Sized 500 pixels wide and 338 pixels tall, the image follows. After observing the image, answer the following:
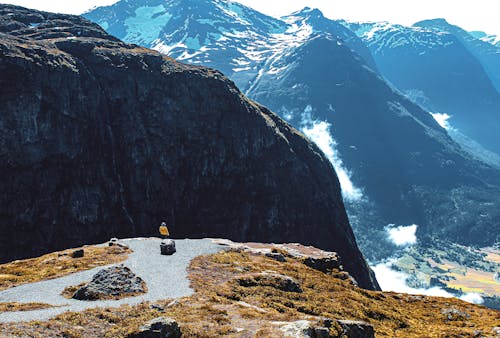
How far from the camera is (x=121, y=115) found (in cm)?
16988

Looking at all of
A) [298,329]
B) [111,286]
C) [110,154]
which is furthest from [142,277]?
[110,154]

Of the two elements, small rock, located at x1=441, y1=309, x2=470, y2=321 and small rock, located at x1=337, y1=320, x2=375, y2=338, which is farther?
small rock, located at x1=441, y1=309, x2=470, y2=321

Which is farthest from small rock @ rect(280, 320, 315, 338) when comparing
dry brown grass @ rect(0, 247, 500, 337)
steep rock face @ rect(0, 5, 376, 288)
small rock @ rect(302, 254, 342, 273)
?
steep rock face @ rect(0, 5, 376, 288)

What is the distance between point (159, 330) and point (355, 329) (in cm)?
1683

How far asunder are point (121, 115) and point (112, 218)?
142 feet

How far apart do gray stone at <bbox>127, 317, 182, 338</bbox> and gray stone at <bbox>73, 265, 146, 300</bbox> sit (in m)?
12.6

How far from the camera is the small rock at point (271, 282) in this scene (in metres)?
48.7

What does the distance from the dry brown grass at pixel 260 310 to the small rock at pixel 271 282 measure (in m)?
1.11

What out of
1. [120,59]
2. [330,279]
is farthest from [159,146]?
[330,279]

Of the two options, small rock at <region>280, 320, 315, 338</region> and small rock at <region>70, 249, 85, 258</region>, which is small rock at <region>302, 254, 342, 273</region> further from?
small rock at <region>280, 320, 315, 338</region>

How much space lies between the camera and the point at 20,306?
3516 cm

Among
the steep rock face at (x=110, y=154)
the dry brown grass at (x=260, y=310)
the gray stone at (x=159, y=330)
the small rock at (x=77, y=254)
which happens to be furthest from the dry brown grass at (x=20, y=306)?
the steep rock face at (x=110, y=154)

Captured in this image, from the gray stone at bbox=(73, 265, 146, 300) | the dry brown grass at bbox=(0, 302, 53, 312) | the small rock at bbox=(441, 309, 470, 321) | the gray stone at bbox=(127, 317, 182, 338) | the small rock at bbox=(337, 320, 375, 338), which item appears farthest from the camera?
the small rock at bbox=(441, 309, 470, 321)

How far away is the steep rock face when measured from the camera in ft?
438
